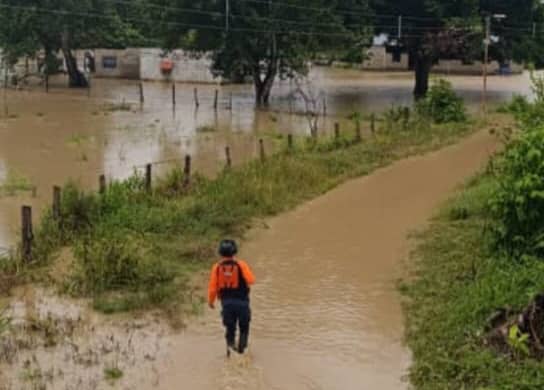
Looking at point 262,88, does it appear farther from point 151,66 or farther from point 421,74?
point 151,66

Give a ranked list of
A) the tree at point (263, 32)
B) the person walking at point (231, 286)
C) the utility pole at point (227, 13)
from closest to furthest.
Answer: the person walking at point (231, 286) → the utility pole at point (227, 13) → the tree at point (263, 32)

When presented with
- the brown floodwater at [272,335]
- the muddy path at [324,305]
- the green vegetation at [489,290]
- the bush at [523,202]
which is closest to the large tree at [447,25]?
the muddy path at [324,305]

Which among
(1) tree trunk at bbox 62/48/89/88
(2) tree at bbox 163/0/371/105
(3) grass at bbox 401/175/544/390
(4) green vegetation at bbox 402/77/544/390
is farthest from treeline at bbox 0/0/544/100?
(3) grass at bbox 401/175/544/390

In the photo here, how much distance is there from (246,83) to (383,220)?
111 feet

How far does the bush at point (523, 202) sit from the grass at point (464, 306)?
299mm

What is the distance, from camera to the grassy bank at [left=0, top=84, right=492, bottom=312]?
10195 millimetres

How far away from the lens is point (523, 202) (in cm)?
998

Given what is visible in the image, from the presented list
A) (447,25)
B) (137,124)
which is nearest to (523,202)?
(137,124)

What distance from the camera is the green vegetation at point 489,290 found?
23.2ft

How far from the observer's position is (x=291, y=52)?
108 feet

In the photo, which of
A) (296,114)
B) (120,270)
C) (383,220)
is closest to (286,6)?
(296,114)

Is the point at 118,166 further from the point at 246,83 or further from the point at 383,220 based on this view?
the point at 246,83

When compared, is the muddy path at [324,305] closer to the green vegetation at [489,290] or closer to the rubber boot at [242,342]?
the rubber boot at [242,342]

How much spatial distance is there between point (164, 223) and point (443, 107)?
17.5m
